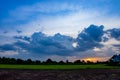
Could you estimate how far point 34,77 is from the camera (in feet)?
77.6

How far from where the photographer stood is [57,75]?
78.7ft

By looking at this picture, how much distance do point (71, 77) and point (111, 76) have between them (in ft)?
11.1

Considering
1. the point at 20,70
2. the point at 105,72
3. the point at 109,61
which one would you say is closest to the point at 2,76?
the point at 20,70

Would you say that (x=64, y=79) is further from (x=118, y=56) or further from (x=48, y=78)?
(x=118, y=56)

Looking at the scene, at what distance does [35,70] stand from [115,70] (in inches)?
278

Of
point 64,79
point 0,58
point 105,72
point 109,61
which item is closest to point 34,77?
point 64,79

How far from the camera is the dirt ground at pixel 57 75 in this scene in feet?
77.6

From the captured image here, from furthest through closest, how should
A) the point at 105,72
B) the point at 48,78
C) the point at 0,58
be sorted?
the point at 0,58 < the point at 105,72 < the point at 48,78

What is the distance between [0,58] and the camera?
39750 mm

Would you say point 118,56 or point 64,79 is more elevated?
point 118,56

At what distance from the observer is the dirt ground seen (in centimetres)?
2366

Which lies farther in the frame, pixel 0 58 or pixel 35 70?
pixel 0 58

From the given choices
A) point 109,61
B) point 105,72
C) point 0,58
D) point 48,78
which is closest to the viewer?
point 48,78

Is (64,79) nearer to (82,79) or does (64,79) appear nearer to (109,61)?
(82,79)
